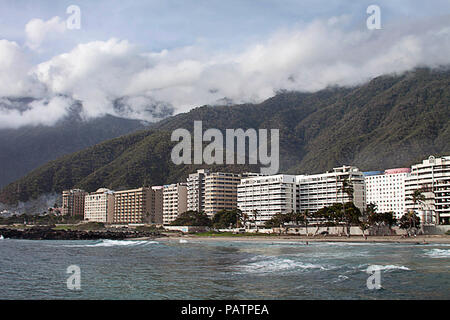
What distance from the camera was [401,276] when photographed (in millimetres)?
37531

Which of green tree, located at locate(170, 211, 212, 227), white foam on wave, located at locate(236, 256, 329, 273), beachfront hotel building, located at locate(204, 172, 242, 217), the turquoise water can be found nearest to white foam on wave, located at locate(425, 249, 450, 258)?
the turquoise water

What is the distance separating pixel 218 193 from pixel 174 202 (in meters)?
22.9

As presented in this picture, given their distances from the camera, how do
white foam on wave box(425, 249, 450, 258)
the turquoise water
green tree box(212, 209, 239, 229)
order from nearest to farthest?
the turquoise water → white foam on wave box(425, 249, 450, 258) → green tree box(212, 209, 239, 229)

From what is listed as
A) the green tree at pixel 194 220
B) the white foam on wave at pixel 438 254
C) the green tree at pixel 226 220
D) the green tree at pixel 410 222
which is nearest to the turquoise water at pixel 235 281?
the white foam on wave at pixel 438 254

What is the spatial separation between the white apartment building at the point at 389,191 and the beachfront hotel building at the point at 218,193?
4956 cm

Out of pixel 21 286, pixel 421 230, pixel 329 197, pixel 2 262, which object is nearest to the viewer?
pixel 21 286

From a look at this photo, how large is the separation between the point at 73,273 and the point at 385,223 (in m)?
92.7

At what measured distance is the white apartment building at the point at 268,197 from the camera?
160637 millimetres

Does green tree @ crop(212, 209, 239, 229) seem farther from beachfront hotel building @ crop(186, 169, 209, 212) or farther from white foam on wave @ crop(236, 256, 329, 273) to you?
white foam on wave @ crop(236, 256, 329, 273)

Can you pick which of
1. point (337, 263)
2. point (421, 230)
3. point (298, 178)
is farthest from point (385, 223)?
point (337, 263)

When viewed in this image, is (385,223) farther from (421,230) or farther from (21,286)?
(21,286)

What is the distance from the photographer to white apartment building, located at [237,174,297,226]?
16064 centimetres

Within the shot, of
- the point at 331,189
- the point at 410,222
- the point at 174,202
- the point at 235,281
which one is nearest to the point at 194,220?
the point at 174,202

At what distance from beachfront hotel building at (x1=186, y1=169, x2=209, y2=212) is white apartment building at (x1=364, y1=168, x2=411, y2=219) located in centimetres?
6093
